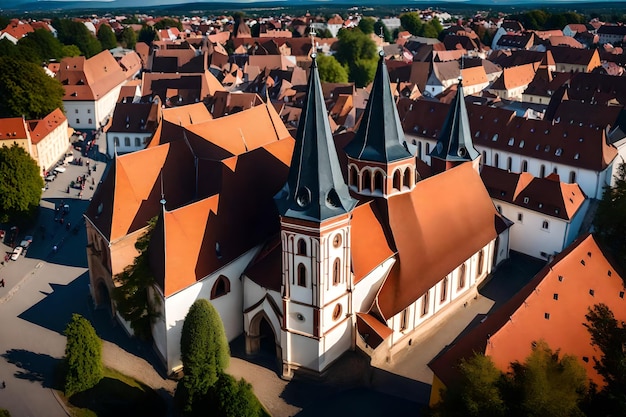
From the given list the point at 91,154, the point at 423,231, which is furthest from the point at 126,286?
the point at 91,154

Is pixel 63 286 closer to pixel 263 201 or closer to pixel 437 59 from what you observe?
pixel 263 201

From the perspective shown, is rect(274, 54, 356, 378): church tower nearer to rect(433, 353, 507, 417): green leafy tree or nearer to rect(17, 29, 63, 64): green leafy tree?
rect(433, 353, 507, 417): green leafy tree

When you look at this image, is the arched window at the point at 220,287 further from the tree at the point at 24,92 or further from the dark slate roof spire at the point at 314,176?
the tree at the point at 24,92

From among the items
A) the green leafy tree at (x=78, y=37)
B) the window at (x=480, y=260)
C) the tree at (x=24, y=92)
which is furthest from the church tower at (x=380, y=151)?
the green leafy tree at (x=78, y=37)

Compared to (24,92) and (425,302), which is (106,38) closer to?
(24,92)

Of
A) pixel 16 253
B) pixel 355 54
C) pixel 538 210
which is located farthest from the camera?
pixel 355 54

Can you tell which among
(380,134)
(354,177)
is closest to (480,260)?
(354,177)
